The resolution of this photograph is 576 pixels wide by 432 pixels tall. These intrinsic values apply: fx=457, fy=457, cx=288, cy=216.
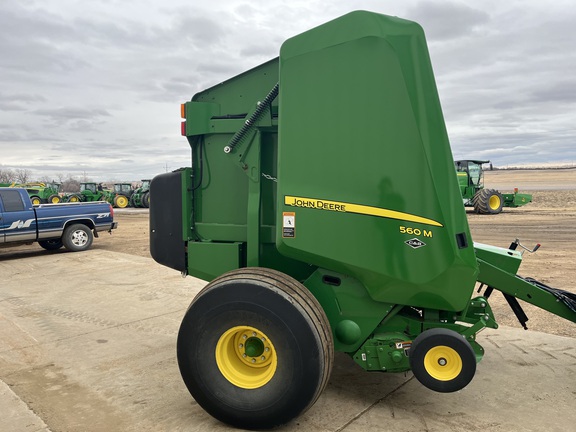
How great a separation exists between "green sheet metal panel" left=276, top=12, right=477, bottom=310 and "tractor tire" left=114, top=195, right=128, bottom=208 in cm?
3261

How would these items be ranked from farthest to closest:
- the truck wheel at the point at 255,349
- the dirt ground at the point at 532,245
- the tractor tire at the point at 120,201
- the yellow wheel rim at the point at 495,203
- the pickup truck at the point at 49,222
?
the tractor tire at the point at 120,201
the yellow wheel rim at the point at 495,203
the pickup truck at the point at 49,222
the dirt ground at the point at 532,245
the truck wheel at the point at 255,349

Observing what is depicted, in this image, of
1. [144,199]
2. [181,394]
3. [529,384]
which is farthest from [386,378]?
[144,199]

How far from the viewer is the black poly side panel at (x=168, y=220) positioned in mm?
3906

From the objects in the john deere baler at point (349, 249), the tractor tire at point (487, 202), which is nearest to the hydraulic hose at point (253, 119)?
the john deere baler at point (349, 249)

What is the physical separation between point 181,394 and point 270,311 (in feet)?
4.39

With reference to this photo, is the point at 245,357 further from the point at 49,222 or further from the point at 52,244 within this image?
the point at 52,244

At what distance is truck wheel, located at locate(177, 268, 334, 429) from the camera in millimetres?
2816

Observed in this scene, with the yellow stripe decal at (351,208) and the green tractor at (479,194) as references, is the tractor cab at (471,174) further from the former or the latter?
the yellow stripe decal at (351,208)

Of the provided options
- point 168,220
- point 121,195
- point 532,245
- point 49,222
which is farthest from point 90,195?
point 168,220

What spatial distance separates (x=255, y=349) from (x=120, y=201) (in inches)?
1290

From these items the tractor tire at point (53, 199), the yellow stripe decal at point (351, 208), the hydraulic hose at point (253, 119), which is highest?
the hydraulic hose at point (253, 119)

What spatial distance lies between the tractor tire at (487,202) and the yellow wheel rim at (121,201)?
23970mm

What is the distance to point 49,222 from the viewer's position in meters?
11.4

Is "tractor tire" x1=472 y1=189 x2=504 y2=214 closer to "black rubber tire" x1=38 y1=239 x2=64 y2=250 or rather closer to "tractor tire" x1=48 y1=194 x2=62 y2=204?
"black rubber tire" x1=38 y1=239 x2=64 y2=250
